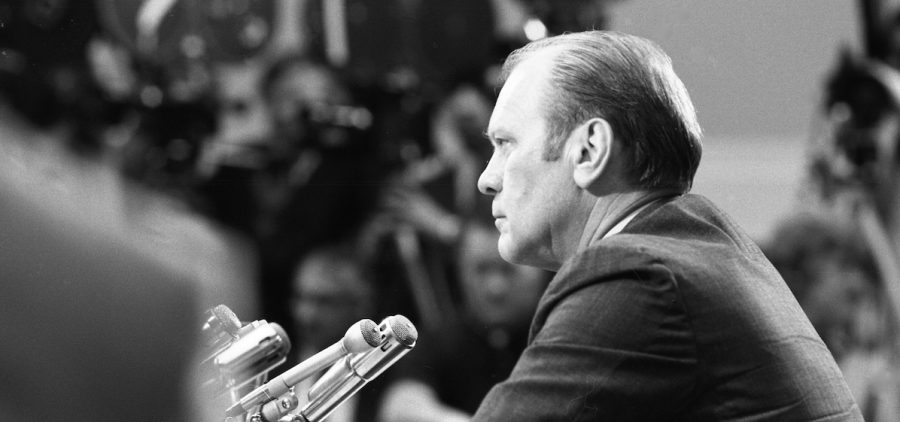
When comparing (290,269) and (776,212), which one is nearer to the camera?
(290,269)

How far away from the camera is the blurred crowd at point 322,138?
198 cm

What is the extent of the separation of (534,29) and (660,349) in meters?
1.63

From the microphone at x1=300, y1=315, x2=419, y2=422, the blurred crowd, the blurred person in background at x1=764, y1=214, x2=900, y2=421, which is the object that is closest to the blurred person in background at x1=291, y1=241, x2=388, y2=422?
the blurred crowd

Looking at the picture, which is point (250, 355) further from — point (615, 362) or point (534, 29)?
point (534, 29)

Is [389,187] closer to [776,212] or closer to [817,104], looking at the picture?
[776,212]

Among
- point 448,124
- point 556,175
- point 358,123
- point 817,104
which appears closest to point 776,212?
point 817,104

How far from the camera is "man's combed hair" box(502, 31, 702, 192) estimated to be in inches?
48.7

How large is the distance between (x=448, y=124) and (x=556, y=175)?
129 cm

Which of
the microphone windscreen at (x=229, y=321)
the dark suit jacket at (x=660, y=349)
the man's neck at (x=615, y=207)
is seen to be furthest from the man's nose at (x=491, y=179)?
the microphone windscreen at (x=229, y=321)

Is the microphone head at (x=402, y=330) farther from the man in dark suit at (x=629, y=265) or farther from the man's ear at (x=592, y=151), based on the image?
the man's ear at (x=592, y=151)

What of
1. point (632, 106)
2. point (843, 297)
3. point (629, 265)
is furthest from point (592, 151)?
point (843, 297)

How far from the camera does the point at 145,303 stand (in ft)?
1.59

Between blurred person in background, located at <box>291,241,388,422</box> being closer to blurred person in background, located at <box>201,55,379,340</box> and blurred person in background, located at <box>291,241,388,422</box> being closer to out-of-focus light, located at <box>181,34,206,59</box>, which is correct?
blurred person in background, located at <box>201,55,379,340</box>

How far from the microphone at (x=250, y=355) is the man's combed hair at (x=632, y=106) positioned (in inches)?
14.5
